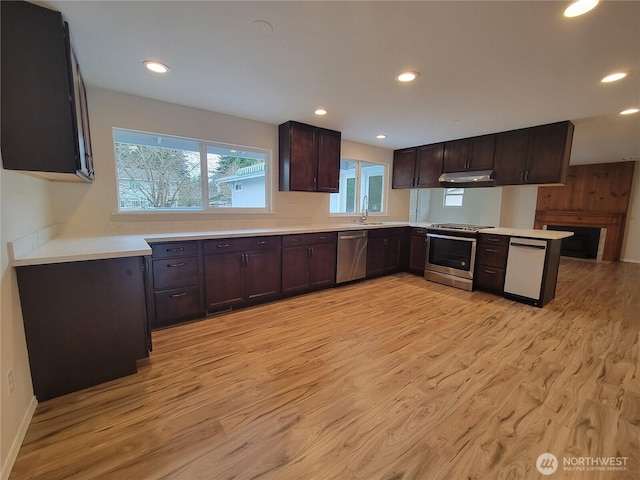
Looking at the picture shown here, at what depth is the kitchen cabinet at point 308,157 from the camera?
3.74m

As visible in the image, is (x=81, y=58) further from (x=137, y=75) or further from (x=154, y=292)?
(x=154, y=292)

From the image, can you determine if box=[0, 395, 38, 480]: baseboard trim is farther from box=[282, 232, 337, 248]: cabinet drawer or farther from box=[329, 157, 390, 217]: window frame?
box=[329, 157, 390, 217]: window frame

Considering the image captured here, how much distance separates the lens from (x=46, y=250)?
72.5 inches

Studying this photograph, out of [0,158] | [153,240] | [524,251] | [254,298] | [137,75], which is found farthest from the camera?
[524,251]

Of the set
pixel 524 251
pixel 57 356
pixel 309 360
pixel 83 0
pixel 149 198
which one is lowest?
pixel 309 360

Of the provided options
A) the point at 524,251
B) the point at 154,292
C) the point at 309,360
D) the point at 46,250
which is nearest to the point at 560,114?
the point at 524,251

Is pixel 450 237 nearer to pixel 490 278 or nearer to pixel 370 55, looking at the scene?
pixel 490 278

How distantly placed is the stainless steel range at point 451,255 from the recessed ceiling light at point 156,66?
4060 mm

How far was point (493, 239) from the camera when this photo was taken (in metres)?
3.86

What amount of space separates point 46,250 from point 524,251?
15.8 ft

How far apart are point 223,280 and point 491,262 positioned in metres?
3.65

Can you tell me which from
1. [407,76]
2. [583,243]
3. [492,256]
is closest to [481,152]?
[492,256]

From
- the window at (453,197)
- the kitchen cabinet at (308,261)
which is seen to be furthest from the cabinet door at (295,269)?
the window at (453,197)

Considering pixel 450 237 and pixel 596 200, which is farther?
pixel 596 200
